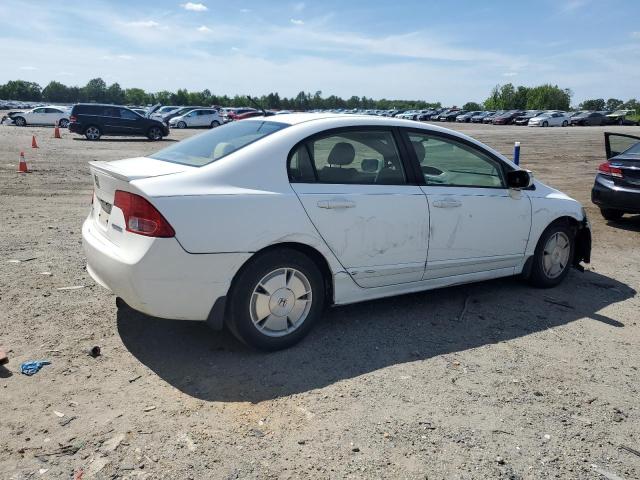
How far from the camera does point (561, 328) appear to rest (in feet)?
15.6

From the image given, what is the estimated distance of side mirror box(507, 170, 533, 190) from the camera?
17.2 feet

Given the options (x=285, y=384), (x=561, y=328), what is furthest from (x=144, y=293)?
(x=561, y=328)

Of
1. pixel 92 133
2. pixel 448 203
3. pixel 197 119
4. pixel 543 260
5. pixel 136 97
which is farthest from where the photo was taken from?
pixel 136 97

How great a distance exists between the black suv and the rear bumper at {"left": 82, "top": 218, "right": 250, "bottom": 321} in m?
25.5

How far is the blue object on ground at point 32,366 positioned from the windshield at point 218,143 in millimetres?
1664

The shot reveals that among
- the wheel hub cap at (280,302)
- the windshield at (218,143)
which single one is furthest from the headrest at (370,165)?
the wheel hub cap at (280,302)

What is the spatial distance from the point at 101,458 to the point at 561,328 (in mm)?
3686

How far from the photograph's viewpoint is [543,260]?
5.66 meters

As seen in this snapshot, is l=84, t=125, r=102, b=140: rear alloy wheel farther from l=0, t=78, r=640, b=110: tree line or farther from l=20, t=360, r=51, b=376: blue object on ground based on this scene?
l=0, t=78, r=640, b=110: tree line

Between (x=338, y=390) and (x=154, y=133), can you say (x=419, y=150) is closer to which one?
(x=338, y=390)

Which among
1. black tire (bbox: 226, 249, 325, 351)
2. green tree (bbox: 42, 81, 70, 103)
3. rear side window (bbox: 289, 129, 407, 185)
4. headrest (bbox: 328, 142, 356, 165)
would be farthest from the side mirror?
green tree (bbox: 42, 81, 70, 103)

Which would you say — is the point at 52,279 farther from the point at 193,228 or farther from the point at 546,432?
the point at 546,432

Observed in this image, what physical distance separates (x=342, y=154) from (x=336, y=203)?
0.48 meters

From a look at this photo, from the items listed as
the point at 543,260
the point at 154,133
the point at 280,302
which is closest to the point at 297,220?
the point at 280,302
